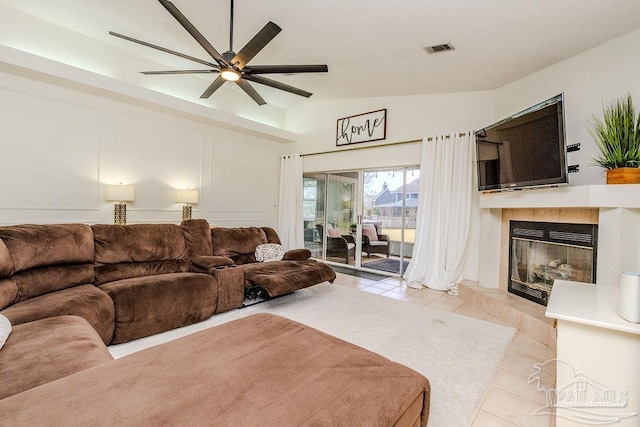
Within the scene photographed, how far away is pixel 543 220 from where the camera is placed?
328 centimetres

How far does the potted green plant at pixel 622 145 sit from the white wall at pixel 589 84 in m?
0.24

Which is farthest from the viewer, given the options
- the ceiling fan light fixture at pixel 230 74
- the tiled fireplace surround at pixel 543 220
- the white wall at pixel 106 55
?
the white wall at pixel 106 55

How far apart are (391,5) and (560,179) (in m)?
2.21

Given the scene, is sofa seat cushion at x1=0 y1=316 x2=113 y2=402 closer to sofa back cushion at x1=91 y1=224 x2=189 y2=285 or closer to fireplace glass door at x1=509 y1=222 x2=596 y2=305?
sofa back cushion at x1=91 y1=224 x2=189 y2=285

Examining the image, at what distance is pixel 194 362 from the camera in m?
1.25

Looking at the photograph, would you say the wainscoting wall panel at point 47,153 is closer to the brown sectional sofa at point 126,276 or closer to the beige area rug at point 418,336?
the brown sectional sofa at point 126,276

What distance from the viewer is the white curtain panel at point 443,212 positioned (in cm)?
431

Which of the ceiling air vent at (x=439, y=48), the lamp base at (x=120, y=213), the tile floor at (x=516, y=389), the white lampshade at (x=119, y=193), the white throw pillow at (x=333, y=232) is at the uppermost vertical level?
the ceiling air vent at (x=439, y=48)

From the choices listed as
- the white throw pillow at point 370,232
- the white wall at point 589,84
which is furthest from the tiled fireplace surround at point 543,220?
the white throw pillow at point 370,232

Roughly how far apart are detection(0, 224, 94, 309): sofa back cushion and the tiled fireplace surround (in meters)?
4.25

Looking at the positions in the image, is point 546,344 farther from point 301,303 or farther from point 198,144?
point 198,144

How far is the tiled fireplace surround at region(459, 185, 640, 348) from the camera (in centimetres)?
245

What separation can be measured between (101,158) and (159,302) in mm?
2806

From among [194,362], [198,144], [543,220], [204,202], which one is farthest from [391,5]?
[204,202]
